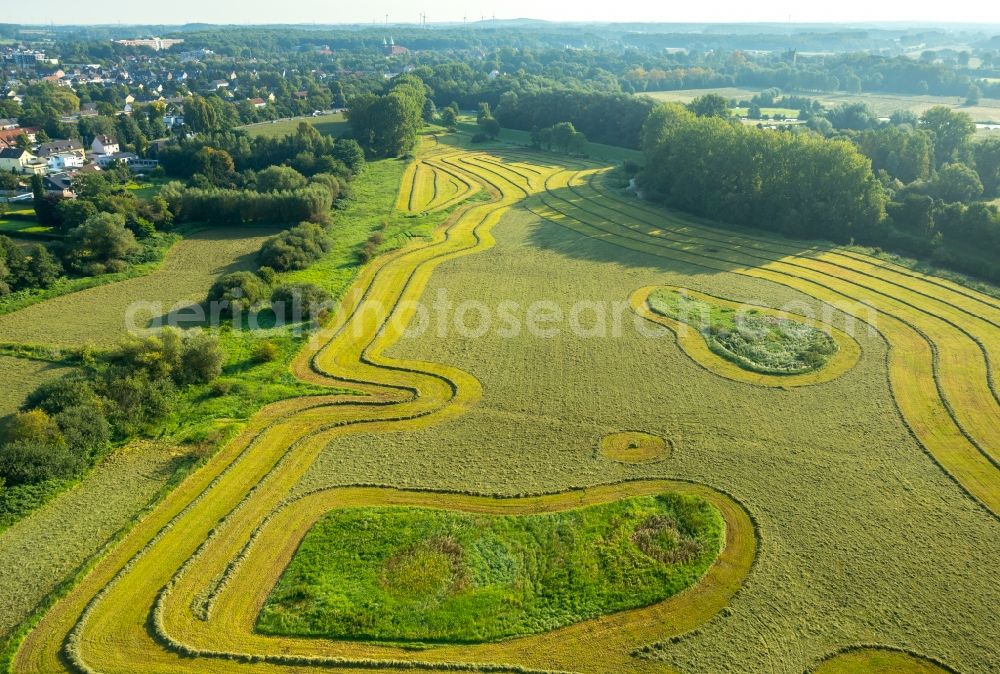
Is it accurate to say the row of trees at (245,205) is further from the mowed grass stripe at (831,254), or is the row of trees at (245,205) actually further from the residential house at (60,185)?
the mowed grass stripe at (831,254)

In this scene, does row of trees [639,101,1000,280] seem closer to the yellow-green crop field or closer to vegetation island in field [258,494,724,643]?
the yellow-green crop field

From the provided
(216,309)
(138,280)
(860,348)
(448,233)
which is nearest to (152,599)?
(216,309)

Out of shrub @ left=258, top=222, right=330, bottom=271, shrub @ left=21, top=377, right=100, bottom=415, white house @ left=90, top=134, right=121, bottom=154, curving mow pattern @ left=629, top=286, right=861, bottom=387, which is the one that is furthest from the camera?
white house @ left=90, top=134, right=121, bottom=154

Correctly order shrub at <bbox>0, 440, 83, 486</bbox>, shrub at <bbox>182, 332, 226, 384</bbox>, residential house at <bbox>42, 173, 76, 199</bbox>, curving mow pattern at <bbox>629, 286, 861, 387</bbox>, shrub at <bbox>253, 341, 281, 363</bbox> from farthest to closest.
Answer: residential house at <bbox>42, 173, 76, 199</bbox> → shrub at <bbox>253, 341, 281, 363</bbox> → curving mow pattern at <bbox>629, 286, 861, 387</bbox> → shrub at <bbox>182, 332, 226, 384</bbox> → shrub at <bbox>0, 440, 83, 486</bbox>

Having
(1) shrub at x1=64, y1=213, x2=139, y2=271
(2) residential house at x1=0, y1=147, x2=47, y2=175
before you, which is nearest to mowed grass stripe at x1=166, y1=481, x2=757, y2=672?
(1) shrub at x1=64, y1=213, x2=139, y2=271

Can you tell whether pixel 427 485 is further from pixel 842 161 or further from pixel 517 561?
pixel 842 161

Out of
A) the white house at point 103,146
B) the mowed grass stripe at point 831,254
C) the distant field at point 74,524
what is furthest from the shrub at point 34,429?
the white house at point 103,146

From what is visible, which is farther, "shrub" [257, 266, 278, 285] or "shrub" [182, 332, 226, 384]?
"shrub" [257, 266, 278, 285]
